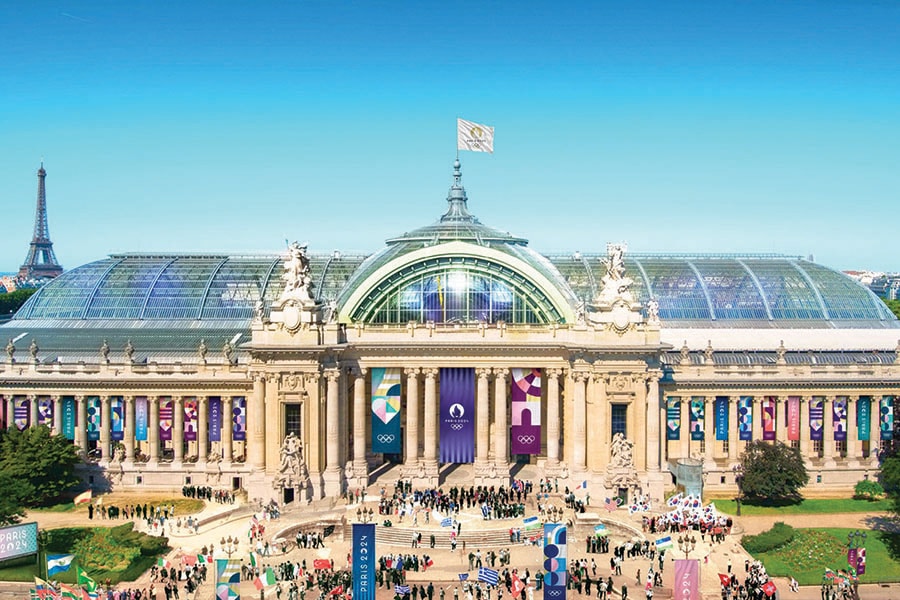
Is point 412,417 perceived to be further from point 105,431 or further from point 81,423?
point 81,423

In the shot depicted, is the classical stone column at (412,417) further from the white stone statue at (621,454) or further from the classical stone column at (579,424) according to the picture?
the white stone statue at (621,454)

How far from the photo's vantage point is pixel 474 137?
3866 inches

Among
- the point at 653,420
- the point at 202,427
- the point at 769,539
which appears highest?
the point at 653,420

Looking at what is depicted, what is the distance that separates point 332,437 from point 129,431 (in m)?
21.9

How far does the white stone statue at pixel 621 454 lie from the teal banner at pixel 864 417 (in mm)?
26992

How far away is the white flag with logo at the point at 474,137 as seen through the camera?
9788 centimetres

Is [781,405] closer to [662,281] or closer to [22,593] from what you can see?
[662,281]

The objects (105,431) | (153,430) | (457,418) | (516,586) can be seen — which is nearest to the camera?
(516,586)

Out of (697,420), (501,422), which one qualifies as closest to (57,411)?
(501,422)

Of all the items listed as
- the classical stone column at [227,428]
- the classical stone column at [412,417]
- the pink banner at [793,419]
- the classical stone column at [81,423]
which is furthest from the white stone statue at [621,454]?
the classical stone column at [81,423]

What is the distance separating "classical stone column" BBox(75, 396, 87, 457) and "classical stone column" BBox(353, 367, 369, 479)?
27267 mm

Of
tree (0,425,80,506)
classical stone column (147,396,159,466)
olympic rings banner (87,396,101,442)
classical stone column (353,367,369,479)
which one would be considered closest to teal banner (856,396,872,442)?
classical stone column (353,367,369,479)

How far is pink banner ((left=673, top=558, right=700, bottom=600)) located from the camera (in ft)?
185

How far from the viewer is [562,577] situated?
53.3 m
